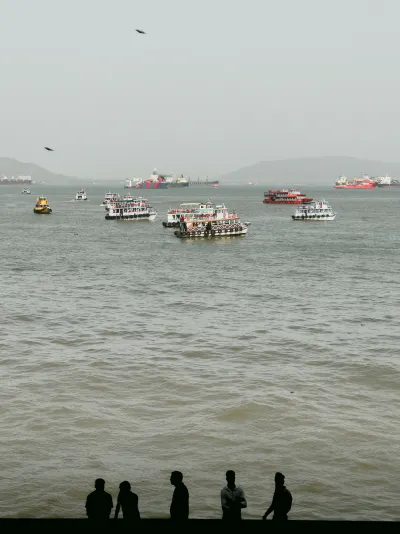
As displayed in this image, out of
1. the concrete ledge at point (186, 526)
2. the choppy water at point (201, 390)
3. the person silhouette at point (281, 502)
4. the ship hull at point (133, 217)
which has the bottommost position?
the choppy water at point (201, 390)

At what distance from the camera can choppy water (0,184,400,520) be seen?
60.8 ft

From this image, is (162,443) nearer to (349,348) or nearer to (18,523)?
(18,523)

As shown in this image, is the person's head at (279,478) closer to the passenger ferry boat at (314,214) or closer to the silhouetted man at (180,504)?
the silhouetted man at (180,504)

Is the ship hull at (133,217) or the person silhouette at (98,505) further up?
the ship hull at (133,217)

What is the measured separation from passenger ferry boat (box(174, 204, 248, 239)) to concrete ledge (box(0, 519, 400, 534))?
84.4 m

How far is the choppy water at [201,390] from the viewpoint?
1853 centimetres

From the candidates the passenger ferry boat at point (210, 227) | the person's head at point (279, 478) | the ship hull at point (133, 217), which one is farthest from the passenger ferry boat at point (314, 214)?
the person's head at point (279, 478)

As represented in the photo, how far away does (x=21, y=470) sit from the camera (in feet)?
62.8

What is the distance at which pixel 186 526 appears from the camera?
39.1ft

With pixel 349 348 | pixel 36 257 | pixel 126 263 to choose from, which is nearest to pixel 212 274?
pixel 126 263

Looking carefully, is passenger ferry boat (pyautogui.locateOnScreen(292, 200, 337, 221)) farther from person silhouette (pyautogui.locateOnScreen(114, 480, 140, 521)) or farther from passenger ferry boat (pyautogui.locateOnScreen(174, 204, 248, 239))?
person silhouette (pyautogui.locateOnScreen(114, 480, 140, 521))

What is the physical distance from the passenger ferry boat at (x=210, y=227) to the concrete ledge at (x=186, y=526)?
84430 millimetres

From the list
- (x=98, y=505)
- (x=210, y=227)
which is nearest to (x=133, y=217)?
(x=210, y=227)

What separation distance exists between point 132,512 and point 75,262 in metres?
→ 58.6
